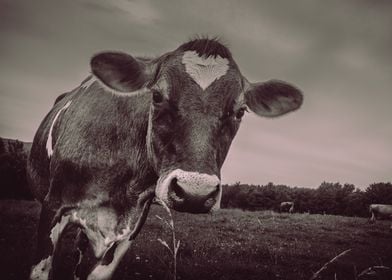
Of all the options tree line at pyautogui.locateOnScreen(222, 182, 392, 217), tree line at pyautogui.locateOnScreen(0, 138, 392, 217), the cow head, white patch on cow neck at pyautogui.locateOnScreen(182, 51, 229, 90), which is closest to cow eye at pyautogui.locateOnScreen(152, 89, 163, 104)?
the cow head

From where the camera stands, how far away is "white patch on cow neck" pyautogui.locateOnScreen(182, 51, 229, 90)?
2.32 m

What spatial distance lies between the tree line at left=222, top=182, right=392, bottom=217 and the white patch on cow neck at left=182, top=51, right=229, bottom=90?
3.11m

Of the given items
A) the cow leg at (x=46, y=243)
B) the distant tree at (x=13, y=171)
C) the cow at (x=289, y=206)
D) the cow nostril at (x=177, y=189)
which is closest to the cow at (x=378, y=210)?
the cow at (x=289, y=206)

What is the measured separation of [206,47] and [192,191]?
1.12m

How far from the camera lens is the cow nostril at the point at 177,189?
1872mm

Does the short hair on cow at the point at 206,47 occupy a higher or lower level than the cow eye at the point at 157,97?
higher

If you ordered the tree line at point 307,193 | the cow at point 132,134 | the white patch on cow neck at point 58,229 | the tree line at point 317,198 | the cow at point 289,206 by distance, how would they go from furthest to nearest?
the cow at point 289,206 < the tree line at point 317,198 < the tree line at point 307,193 < the white patch on cow neck at point 58,229 < the cow at point 132,134

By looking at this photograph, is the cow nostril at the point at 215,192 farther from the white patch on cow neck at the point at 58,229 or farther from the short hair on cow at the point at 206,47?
the white patch on cow neck at the point at 58,229

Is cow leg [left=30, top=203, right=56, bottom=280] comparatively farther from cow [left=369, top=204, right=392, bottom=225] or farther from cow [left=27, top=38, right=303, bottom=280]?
cow [left=369, top=204, right=392, bottom=225]

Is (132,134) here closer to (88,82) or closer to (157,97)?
(157,97)

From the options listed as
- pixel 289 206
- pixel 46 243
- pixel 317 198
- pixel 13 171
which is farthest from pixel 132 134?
pixel 289 206

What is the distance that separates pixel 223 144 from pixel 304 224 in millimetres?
5698

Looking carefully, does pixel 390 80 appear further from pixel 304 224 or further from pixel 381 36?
pixel 304 224

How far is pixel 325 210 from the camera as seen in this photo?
592cm
